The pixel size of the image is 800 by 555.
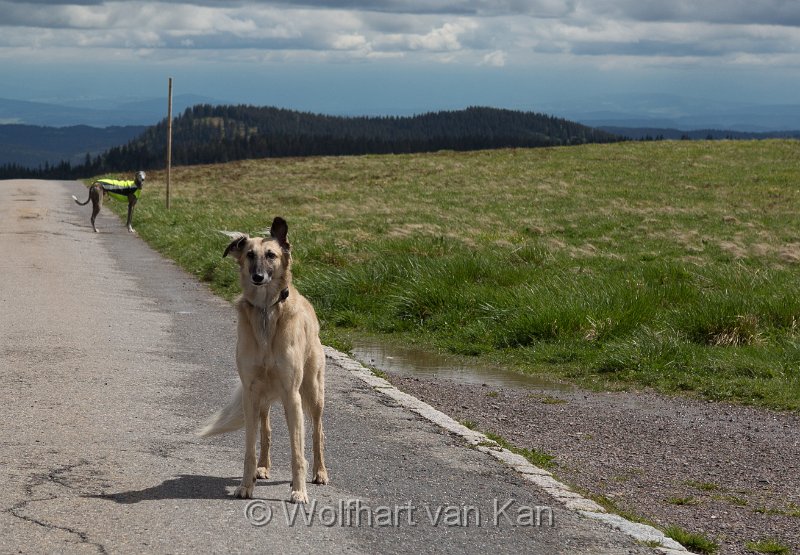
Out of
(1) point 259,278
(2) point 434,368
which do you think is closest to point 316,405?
(1) point 259,278

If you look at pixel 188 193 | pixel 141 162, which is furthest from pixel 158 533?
pixel 141 162

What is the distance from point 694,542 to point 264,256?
269cm

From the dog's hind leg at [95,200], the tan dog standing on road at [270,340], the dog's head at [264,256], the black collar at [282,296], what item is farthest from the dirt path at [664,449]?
the dog's hind leg at [95,200]

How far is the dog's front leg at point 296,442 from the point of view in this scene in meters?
5.71

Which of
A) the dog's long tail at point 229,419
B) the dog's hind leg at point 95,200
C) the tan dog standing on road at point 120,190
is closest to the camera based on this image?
the dog's long tail at point 229,419

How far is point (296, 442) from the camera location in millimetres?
5727

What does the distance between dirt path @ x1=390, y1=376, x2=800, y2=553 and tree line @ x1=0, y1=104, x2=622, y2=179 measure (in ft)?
325

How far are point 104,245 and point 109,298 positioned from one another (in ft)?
28.9

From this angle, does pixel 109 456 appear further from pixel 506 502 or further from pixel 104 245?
pixel 104 245

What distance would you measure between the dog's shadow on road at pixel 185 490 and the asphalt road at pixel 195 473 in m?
0.02

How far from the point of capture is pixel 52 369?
370 inches

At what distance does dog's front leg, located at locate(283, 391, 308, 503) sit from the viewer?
5707 millimetres

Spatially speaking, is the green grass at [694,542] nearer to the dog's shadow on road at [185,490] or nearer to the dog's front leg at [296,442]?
the dog's front leg at [296,442]

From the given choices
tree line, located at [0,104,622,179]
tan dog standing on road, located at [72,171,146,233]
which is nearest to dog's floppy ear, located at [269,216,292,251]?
tan dog standing on road, located at [72,171,146,233]
